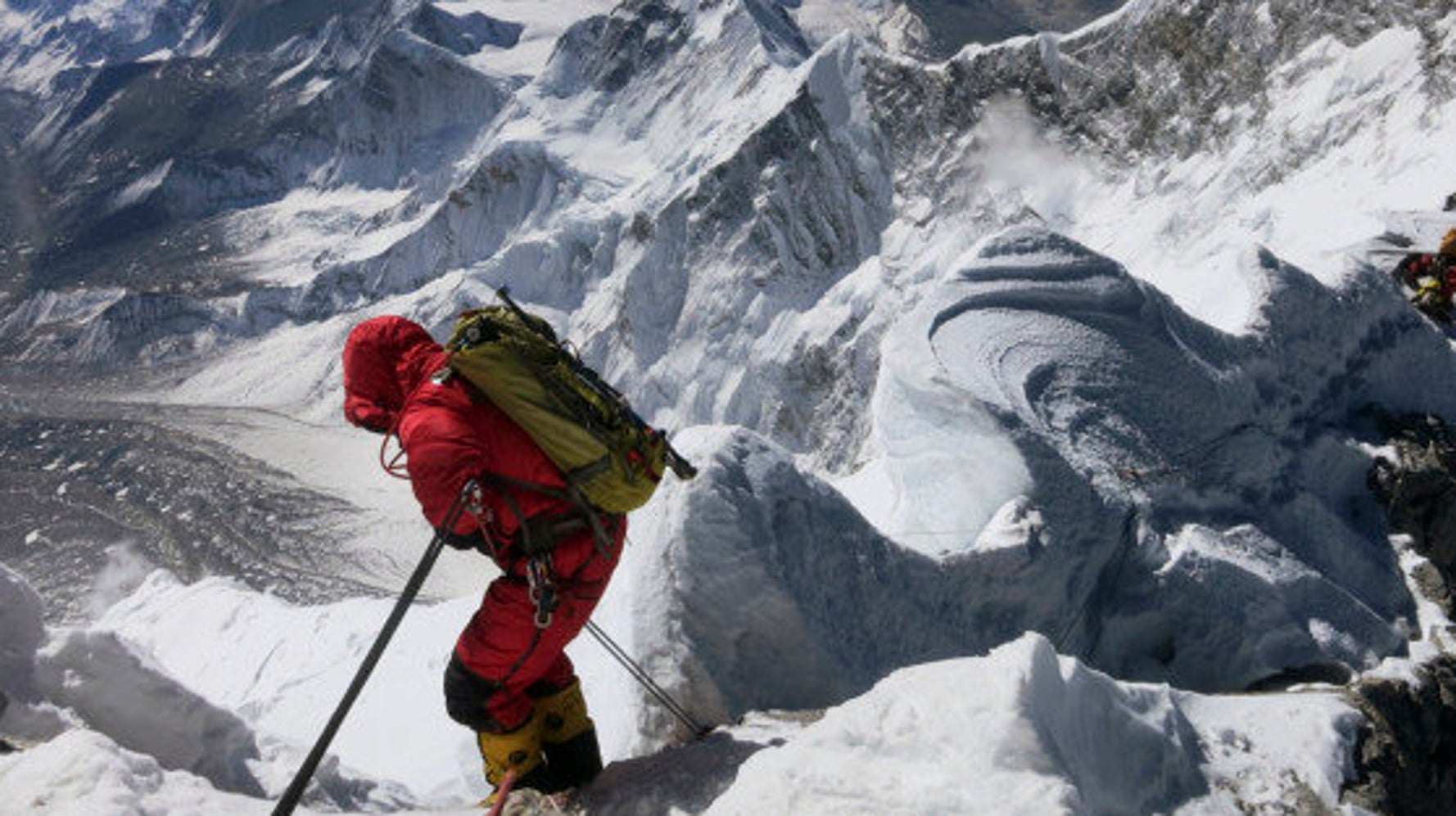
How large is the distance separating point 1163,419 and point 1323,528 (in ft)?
4.69

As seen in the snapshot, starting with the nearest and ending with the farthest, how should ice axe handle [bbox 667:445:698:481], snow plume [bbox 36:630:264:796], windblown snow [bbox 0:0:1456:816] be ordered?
windblown snow [bbox 0:0:1456:816]
ice axe handle [bbox 667:445:698:481]
snow plume [bbox 36:630:264:796]

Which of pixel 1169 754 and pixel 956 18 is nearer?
pixel 1169 754

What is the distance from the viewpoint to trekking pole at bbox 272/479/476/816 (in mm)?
3074

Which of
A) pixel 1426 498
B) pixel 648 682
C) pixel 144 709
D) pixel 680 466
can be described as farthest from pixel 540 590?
pixel 1426 498

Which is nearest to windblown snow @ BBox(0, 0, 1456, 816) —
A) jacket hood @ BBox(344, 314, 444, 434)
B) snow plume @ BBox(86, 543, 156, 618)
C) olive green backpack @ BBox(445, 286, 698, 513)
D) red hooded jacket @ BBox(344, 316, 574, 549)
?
olive green backpack @ BBox(445, 286, 698, 513)

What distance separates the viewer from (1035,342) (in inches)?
288


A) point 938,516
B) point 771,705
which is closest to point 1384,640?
point 938,516

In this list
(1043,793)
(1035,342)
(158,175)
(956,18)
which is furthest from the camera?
(956,18)

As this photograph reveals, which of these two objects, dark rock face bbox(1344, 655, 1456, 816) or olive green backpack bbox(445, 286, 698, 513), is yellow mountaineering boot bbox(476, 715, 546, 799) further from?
dark rock face bbox(1344, 655, 1456, 816)

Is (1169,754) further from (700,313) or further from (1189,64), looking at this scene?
(700,313)

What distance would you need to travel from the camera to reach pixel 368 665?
326 centimetres

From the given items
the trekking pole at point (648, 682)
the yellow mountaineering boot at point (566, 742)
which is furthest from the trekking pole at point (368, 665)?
the trekking pole at point (648, 682)

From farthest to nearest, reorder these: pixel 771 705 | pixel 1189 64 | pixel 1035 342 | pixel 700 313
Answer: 1. pixel 700 313
2. pixel 1189 64
3. pixel 1035 342
4. pixel 771 705

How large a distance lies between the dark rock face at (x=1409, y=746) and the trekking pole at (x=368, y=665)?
3.68m
